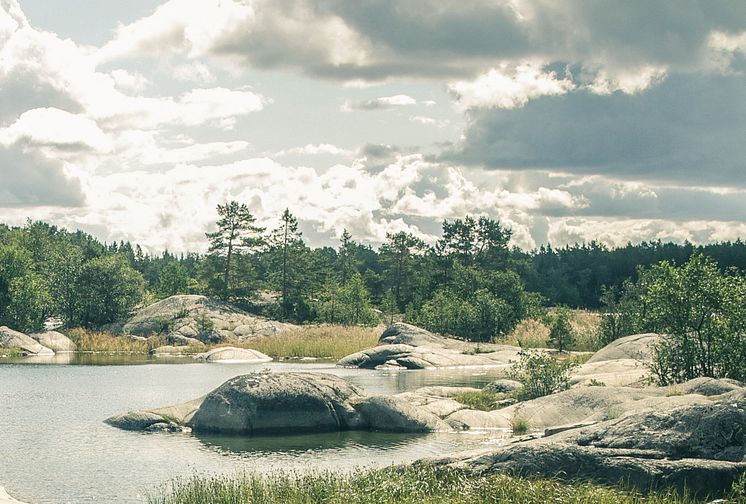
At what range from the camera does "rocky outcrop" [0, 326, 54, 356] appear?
235 ft

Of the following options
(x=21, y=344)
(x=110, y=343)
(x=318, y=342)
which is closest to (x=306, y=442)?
(x=318, y=342)

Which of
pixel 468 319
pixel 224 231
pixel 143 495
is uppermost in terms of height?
pixel 224 231

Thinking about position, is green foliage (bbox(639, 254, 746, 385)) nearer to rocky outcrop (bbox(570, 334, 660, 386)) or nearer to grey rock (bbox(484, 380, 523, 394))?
rocky outcrop (bbox(570, 334, 660, 386))

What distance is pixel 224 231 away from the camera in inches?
4035

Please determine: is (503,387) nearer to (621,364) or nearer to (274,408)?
(621,364)

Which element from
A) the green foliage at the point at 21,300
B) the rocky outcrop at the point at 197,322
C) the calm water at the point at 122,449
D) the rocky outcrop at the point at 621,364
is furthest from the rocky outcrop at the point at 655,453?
the green foliage at the point at 21,300

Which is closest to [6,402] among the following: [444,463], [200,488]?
[200,488]

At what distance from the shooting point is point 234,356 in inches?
2638

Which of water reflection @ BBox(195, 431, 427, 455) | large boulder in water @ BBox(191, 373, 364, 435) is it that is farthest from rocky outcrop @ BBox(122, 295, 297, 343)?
water reflection @ BBox(195, 431, 427, 455)

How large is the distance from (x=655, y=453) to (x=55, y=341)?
238 ft

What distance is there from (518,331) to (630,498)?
6255cm

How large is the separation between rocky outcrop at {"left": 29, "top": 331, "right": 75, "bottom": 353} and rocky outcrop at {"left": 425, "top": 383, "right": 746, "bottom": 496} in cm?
6891

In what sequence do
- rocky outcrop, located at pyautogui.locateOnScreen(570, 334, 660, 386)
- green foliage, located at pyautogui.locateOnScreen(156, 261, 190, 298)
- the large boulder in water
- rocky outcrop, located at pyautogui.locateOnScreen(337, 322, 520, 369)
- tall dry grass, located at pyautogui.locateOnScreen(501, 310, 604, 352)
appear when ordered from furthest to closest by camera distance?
1. green foliage, located at pyautogui.locateOnScreen(156, 261, 190, 298)
2. tall dry grass, located at pyautogui.locateOnScreen(501, 310, 604, 352)
3. rocky outcrop, located at pyautogui.locateOnScreen(337, 322, 520, 369)
4. rocky outcrop, located at pyautogui.locateOnScreen(570, 334, 660, 386)
5. the large boulder in water

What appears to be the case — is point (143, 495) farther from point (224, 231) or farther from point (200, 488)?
point (224, 231)
